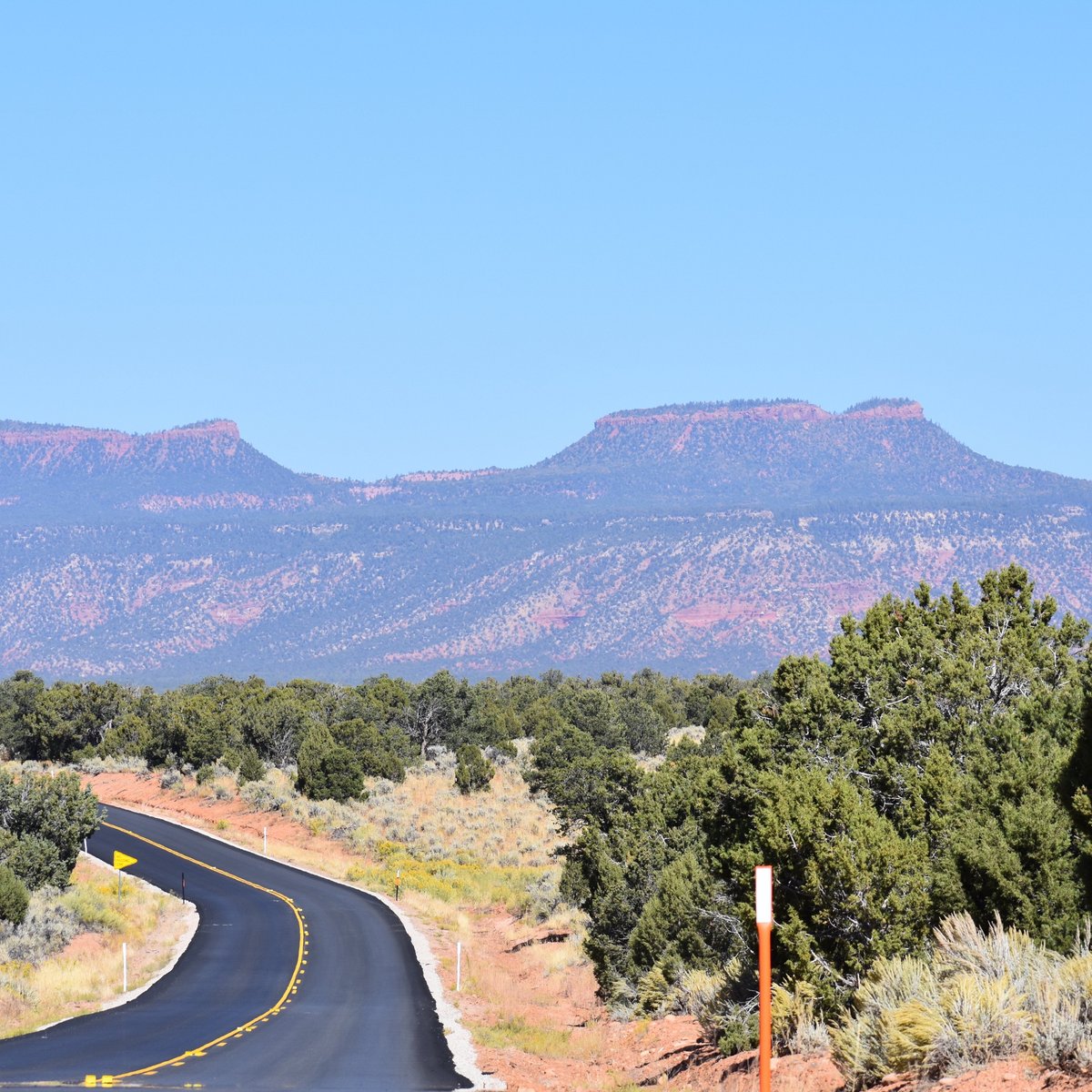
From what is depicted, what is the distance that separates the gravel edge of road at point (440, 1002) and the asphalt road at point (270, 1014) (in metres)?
0.22

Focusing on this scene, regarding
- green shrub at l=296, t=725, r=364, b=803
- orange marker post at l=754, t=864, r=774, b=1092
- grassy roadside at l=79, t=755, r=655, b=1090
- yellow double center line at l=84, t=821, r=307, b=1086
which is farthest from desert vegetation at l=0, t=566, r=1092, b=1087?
green shrub at l=296, t=725, r=364, b=803

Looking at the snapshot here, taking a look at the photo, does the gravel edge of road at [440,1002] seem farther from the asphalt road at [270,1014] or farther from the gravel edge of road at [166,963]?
the asphalt road at [270,1014]

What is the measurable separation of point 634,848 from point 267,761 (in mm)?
48812

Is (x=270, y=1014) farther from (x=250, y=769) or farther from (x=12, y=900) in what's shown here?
(x=250, y=769)

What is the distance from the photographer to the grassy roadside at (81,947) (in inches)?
1182

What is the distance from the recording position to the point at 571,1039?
26938 mm

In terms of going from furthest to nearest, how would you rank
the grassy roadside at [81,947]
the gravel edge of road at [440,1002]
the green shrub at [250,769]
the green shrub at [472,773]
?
the green shrub at [250,769]
the green shrub at [472,773]
the grassy roadside at [81,947]
the gravel edge of road at [440,1002]

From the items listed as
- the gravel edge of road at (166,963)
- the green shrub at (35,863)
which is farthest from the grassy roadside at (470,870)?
the green shrub at (35,863)

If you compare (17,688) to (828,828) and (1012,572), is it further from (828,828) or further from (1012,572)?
(828,828)

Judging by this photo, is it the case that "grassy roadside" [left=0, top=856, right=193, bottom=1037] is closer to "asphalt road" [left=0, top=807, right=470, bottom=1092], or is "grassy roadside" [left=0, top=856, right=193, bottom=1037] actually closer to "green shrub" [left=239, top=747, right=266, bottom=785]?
"asphalt road" [left=0, top=807, right=470, bottom=1092]

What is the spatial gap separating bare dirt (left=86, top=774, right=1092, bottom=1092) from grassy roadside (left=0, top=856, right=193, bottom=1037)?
6678 millimetres

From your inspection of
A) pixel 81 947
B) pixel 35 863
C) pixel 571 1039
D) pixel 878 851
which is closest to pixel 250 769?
pixel 35 863

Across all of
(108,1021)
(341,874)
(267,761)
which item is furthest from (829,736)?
(267,761)

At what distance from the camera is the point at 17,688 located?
93500 mm
